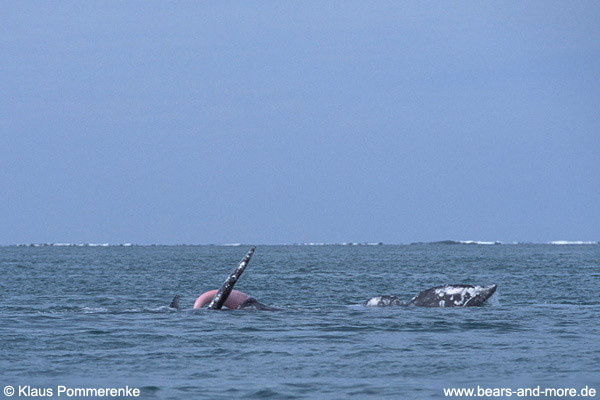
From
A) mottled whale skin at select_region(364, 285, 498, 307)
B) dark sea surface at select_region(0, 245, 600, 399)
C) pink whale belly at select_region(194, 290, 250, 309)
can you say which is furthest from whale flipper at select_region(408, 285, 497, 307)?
pink whale belly at select_region(194, 290, 250, 309)

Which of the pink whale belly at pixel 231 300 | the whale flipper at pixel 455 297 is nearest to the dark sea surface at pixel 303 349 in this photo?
the whale flipper at pixel 455 297

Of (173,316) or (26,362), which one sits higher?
(173,316)

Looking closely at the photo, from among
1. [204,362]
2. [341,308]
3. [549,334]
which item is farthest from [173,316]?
[549,334]

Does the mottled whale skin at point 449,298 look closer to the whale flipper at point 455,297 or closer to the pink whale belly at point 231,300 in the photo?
the whale flipper at point 455,297

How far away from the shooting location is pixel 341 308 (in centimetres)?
2438

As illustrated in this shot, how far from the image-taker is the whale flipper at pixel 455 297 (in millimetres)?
24516

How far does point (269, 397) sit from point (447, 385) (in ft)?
9.20

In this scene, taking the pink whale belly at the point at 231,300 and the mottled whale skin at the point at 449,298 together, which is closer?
the pink whale belly at the point at 231,300

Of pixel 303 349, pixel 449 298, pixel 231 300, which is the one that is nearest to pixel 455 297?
pixel 449 298

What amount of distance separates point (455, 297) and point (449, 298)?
0.20 metres

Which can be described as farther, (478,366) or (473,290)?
(473,290)

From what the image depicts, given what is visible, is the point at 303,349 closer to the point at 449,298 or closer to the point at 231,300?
the point at 231,300

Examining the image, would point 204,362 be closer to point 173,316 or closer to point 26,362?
point 26,362

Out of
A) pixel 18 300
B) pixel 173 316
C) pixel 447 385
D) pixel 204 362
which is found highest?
pixel 18 300
